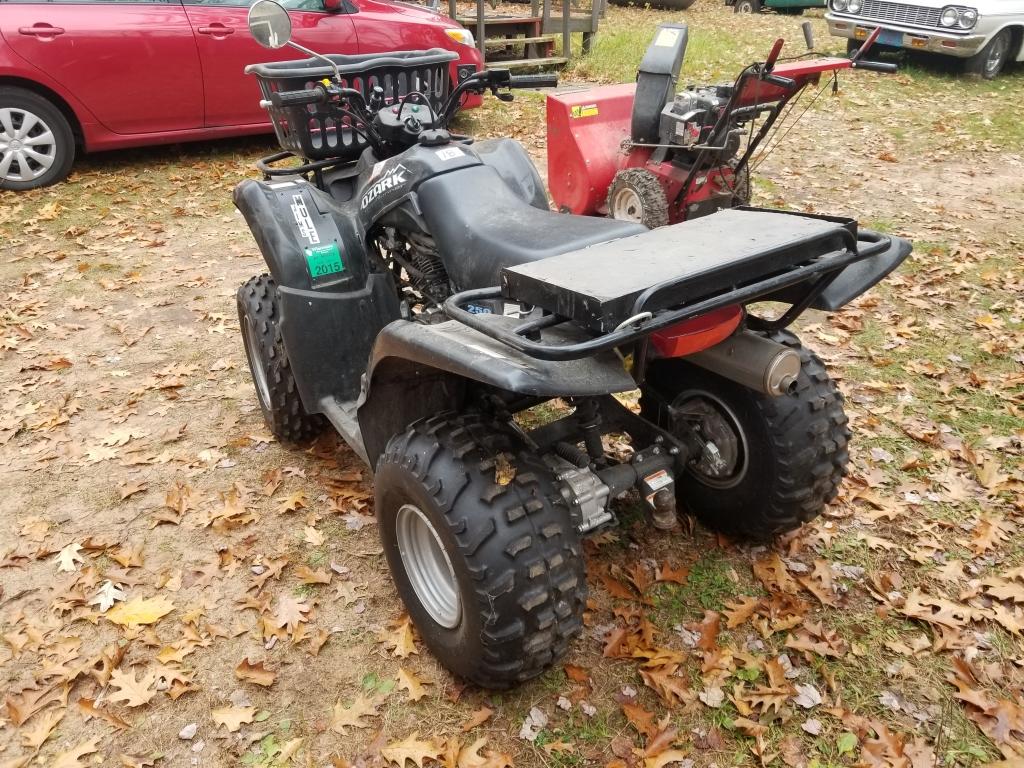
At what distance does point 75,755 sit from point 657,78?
17.6 feet

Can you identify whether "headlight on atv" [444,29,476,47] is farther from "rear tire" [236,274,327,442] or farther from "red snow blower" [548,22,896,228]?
"rear tire" [236,274,327,442]

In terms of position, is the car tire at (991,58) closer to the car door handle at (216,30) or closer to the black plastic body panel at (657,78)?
the black plastic body panel at (657,78)

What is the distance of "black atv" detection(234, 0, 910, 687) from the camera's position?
75.4 inches

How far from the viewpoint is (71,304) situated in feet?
17.9

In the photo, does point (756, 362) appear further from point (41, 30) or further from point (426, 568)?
point (41, 30)

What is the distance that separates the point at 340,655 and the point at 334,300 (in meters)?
1.38

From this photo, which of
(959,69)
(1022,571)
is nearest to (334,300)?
(1022,571)

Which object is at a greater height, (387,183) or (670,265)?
(670,265)

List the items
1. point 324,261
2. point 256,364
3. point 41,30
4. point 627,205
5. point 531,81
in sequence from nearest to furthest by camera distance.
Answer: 1. point 324,261
2. point 531,81
3. point 256,364
4. point 627,205
5. point 41,30

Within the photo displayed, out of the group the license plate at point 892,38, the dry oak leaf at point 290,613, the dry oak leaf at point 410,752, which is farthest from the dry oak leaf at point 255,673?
the license plate at point 892,38

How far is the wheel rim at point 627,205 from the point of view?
5.95 metres

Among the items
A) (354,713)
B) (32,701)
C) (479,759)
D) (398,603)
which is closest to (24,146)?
(32,701)

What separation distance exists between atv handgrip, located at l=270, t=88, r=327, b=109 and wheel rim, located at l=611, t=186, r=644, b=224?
3.31 metres

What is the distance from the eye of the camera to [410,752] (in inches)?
95.6
